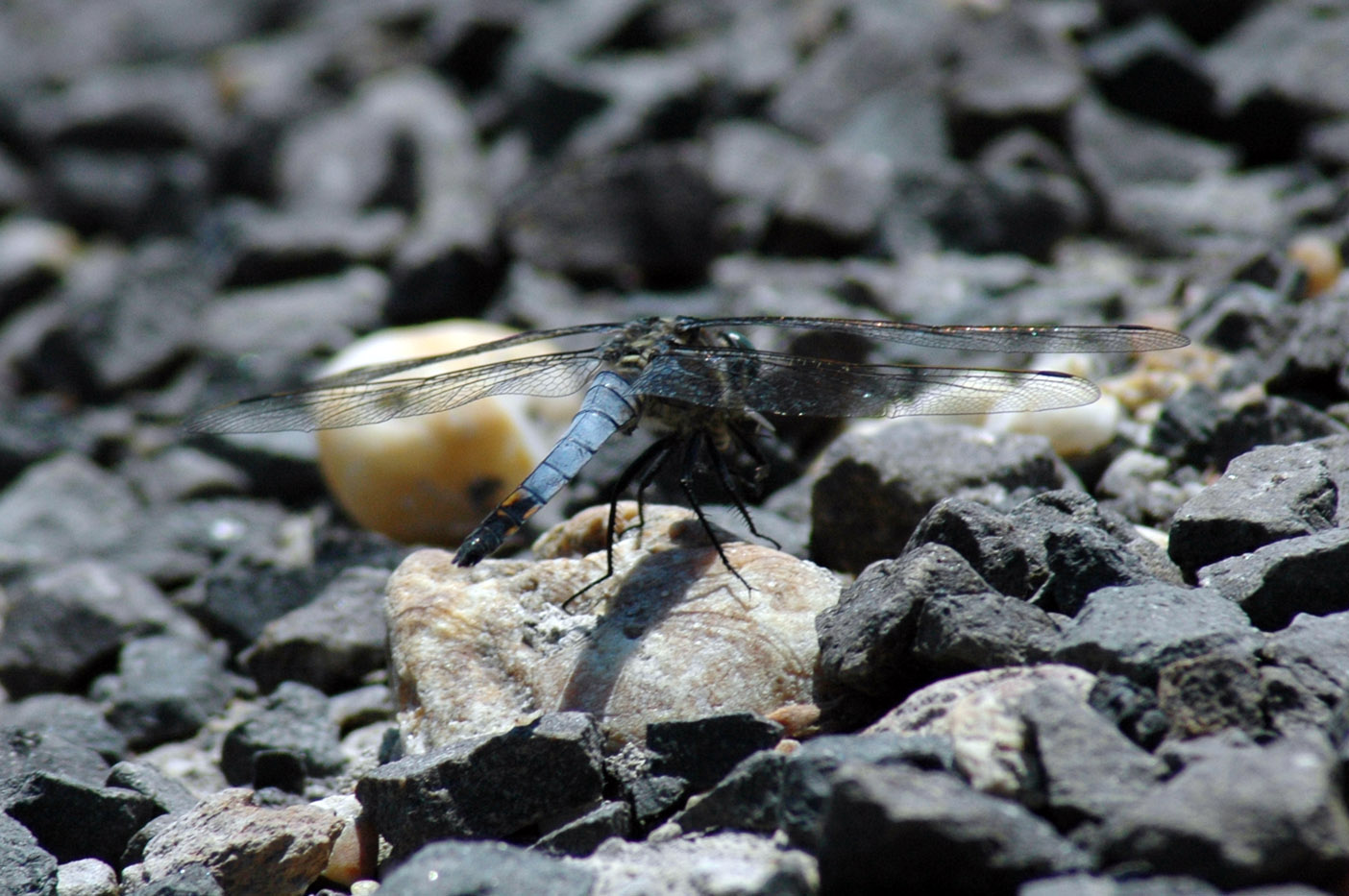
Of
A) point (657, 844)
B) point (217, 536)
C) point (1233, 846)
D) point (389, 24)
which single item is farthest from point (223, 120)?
point (1233, 846)

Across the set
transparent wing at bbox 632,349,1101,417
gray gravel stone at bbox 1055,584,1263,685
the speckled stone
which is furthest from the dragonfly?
gray gravel stone at bbox 1055,584,1263,685

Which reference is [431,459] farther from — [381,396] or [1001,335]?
[1001,335]

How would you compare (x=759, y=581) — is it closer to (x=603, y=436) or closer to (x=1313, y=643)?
(x=603, y=436)

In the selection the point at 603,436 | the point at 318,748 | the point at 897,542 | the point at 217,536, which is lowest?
the point at 217,536

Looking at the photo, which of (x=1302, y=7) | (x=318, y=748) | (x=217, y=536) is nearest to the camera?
(x=318, y=748)

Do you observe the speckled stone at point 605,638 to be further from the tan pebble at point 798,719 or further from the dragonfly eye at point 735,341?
the dragonfly eye at point 735,341

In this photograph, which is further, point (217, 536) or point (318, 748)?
point (217, 536)

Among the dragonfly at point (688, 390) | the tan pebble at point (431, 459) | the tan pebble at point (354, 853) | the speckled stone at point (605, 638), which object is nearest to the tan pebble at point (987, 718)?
the speckled stone at point (605, 638)

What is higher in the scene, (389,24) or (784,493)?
(389,24)
